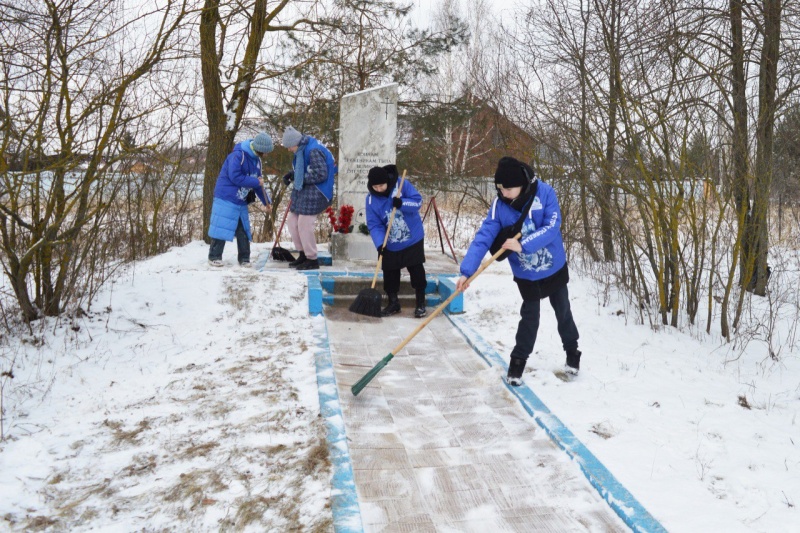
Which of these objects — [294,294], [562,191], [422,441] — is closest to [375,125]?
[562,191]

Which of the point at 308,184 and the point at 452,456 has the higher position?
the point at 308,184

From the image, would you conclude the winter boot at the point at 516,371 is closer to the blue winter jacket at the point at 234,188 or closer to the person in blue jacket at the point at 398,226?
the person in blue jacket at the point at 398,226

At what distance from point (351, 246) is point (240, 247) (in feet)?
5.29

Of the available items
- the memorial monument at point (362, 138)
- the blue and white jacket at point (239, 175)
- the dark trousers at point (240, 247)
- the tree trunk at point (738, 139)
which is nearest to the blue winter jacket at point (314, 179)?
the blue and white jacket at point (239, 175)

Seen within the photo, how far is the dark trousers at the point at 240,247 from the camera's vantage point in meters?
8.28

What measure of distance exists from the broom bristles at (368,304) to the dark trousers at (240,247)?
87.7 inches

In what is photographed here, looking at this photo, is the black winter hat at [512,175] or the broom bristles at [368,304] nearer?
the black winter hat at [512,175]

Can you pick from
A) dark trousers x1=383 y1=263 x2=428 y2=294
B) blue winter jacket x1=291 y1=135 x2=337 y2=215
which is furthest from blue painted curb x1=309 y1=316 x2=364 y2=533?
blue winter jacket x1=291 y1=135 x2=337 y2=215

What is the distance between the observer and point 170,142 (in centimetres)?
1099

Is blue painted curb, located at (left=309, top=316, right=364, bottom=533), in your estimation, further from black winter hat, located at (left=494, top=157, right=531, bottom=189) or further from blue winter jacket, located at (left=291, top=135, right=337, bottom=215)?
blue winter jacket, located at (left=291, top=135, right=337, bottom=215)

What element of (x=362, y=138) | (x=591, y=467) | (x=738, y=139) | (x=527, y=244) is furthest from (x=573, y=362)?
(x=362, y=138)

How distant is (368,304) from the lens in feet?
22.1

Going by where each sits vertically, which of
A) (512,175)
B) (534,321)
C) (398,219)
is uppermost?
(512,175)

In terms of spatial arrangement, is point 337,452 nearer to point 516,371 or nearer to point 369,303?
point 516,371
